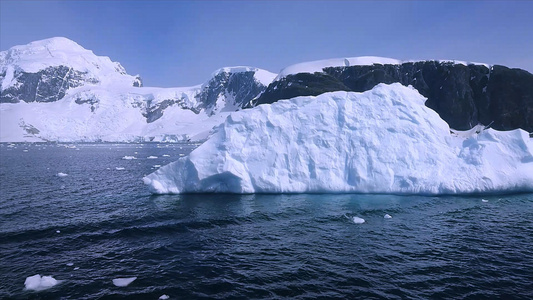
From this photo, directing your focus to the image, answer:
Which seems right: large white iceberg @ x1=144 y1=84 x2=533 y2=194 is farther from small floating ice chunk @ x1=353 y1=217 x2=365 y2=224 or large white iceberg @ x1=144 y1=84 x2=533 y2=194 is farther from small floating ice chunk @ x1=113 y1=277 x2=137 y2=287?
small floating ice chunk @ x1=113 y1=277 x2=137 y2=287

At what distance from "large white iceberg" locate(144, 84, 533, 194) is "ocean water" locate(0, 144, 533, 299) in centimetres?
Result: 228

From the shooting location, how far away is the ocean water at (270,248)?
1094 cm

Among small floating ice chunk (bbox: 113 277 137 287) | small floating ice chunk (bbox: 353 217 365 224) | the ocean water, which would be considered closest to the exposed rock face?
the ocean water

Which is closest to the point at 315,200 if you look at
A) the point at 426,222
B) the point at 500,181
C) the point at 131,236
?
the point at 426,222

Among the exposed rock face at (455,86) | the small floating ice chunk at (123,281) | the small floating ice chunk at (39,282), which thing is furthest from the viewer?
the exposed rock face at (455,86)

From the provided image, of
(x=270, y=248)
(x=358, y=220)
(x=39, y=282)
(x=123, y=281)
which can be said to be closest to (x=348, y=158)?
(x=358, y=220)

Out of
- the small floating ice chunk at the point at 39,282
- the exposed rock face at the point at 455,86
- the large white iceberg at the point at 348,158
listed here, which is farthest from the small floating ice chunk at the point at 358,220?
the exposed rock face at the point at 455,86

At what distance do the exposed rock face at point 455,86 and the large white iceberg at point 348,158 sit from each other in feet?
327

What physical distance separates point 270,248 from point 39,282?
902 centimetres

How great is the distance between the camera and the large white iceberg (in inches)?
1043

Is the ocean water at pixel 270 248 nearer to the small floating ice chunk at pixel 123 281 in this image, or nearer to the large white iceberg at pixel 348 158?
the small floating ice chunk at pixel 123 281

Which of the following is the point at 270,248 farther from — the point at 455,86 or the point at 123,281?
the point at 455,86

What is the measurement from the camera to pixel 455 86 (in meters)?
127

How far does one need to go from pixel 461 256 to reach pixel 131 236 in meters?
16.0
